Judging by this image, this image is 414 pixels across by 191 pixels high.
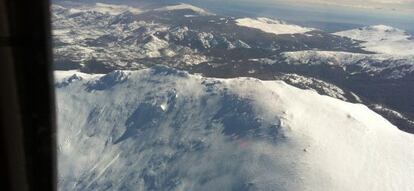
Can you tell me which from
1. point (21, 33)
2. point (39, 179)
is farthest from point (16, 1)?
point (39, 179)

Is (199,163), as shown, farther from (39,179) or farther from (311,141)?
(39,179)

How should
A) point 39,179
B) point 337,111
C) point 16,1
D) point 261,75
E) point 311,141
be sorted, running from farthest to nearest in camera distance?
point 261,75 < point 337,111 < point 311,141 < point 39,179 < point 16,1

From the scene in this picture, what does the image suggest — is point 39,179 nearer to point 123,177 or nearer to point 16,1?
point 16,1

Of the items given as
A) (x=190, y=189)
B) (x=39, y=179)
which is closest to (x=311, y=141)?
(x=190, y=189)

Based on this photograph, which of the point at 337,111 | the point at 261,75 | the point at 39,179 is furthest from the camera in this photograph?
the point at 261,75

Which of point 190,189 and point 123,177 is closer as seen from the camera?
point 190,189

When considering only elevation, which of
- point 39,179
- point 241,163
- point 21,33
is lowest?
point 241,163

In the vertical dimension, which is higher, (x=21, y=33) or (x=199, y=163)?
(x=21, y=33)
